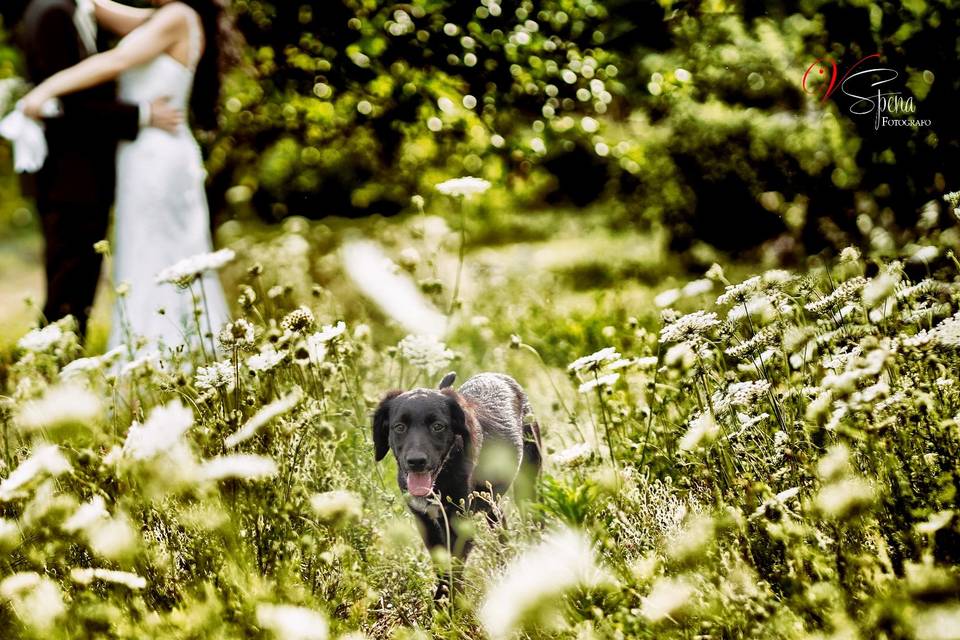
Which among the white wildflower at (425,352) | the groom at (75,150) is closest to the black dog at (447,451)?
the white wildflower at (425,352)

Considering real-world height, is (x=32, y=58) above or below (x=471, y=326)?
above

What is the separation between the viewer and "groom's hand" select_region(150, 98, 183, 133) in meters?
4.39

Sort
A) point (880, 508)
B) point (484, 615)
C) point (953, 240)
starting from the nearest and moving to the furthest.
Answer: point (880, 508) → point (484, 615) → point (953, 240)

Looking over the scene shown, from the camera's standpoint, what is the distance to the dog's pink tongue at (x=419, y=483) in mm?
2221

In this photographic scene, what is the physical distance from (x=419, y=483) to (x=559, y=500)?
38 cm

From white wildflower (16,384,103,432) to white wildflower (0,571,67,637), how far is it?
41 cm

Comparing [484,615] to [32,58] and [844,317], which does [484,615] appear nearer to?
[844,317]

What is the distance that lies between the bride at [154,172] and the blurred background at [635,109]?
1.40m

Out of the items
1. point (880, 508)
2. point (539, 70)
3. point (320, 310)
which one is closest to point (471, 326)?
point (320, 310)

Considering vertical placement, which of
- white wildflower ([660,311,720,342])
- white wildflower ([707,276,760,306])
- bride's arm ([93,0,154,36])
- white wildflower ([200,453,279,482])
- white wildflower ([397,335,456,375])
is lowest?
Answer: white wildflower ([397,335,456,375])

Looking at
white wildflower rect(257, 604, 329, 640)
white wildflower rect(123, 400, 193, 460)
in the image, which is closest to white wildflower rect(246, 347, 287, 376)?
white wildflower rect(123, 400, 193, 460)

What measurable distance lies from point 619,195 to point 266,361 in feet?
17.3

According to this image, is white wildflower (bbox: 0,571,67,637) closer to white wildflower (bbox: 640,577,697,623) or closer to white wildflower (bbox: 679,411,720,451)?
white wildflower (bbox: 640,577,697,623)

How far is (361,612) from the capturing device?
237cm
